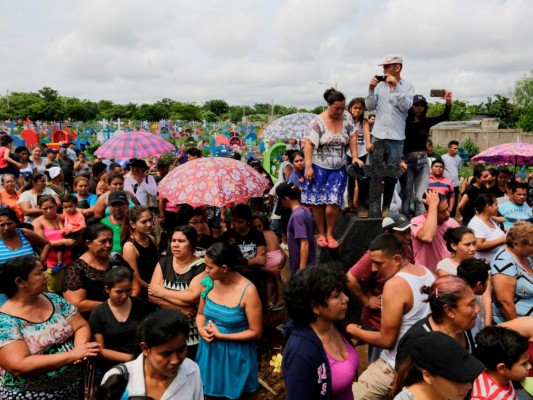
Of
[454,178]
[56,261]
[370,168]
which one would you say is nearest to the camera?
[56,261]

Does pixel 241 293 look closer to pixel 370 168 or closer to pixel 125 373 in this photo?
pixel 125 373

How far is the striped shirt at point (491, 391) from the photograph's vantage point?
2.61m

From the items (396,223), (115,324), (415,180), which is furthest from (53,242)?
(415,180)

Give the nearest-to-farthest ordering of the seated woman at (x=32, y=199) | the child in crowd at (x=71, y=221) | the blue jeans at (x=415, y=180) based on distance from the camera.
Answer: the child in crowd at (x=71, y=221) → the blue jeans at (x=415, y=180) → the seated woman at (x=32, y=199)

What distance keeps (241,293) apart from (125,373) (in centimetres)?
110

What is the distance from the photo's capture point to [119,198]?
479cm

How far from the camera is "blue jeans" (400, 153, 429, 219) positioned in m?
5.47

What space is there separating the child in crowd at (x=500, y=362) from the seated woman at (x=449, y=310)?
21 cm

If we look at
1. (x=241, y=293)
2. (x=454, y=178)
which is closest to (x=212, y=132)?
(x=454, y=178)

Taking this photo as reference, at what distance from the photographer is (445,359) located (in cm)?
193

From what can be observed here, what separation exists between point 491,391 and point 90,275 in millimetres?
2875

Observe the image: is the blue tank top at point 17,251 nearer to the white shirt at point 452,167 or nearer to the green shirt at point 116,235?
the green shirt at point 116,235

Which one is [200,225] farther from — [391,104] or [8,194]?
[8,194]

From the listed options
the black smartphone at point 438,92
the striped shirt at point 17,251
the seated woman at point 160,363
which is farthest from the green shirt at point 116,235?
the black smartphone at point 438,92
